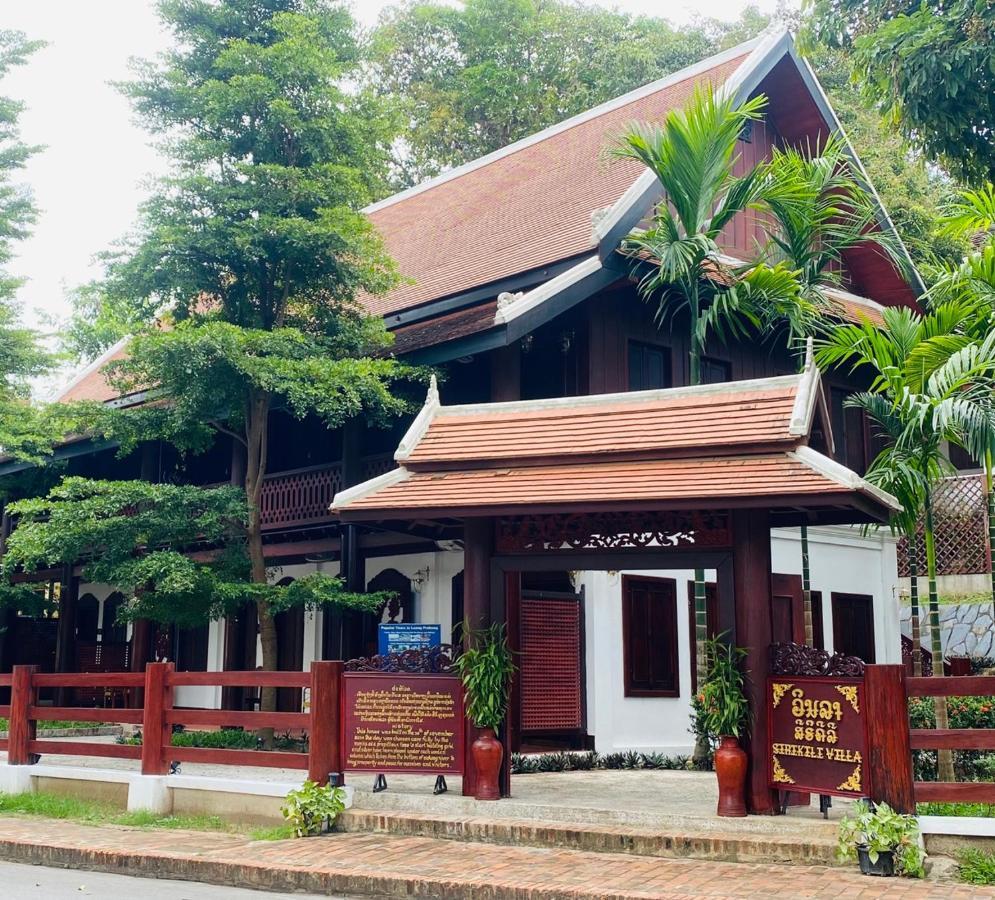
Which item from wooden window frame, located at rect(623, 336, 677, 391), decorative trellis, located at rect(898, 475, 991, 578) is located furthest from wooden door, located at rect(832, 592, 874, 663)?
wooden window frame, located at rect(623, 336, 677, 391)

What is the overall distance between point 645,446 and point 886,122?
9227 millimetres

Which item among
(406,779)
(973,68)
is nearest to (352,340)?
(406,779)

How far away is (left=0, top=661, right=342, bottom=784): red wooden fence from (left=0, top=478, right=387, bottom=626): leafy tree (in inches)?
68.4

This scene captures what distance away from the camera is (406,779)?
12023mm

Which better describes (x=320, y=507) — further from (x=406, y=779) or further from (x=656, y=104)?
A: (x=656, y=104)

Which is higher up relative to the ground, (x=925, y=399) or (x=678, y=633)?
(x=925, y=399)

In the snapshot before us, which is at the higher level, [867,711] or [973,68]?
[973,68]

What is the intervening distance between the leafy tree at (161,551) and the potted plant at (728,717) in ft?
20.1

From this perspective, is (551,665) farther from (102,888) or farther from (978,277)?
(102,888)

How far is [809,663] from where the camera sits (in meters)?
9.20

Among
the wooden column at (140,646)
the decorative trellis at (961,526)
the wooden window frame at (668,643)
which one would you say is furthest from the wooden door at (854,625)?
the wooden column at (140,646)

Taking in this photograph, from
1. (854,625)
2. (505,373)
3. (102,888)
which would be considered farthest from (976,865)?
(854,625)

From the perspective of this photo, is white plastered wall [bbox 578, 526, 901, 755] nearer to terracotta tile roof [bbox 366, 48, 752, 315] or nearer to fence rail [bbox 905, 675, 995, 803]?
terracotta tile roof [bbox 366, 48, 752, 315]

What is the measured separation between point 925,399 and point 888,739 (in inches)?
134
